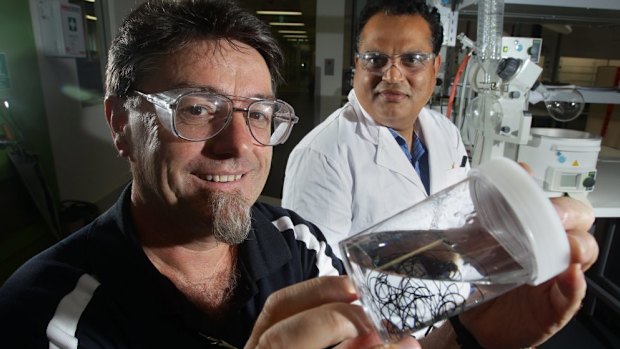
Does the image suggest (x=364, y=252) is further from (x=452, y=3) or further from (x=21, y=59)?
(x=21, y=59)

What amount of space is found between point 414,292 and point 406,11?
1.44 meters

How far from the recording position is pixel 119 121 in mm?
938

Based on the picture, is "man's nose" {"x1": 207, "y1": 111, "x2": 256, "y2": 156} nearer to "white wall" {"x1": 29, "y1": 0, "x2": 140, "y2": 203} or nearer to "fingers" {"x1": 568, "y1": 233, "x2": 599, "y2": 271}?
"fingers" {"x1": 568, "y1": 233, "x2": 599, "y2": 271}

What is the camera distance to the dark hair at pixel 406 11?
168 cm

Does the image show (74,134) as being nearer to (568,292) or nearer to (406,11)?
(406,11)

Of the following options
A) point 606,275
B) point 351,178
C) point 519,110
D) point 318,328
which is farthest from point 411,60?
point 606,275

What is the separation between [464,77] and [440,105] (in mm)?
395

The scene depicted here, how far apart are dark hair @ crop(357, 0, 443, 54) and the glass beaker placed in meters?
1.30

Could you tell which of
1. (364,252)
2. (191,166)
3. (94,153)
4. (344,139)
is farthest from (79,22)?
(364,252)

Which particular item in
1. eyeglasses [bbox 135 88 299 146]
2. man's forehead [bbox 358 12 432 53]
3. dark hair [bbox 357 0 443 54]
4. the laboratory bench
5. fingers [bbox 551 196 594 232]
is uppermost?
dark hair [bbox 357 0 443 54]

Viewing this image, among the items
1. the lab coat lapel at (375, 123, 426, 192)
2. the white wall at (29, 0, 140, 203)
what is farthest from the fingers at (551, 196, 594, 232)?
the white wall at (29, 0, 140, 203)

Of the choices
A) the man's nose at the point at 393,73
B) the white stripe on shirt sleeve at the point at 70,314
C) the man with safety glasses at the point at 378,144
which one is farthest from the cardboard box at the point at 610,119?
the white stripe on shirt sleeve at the point at 70,314

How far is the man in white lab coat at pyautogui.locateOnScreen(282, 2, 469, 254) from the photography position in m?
1.60

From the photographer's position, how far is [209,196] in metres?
0.85
